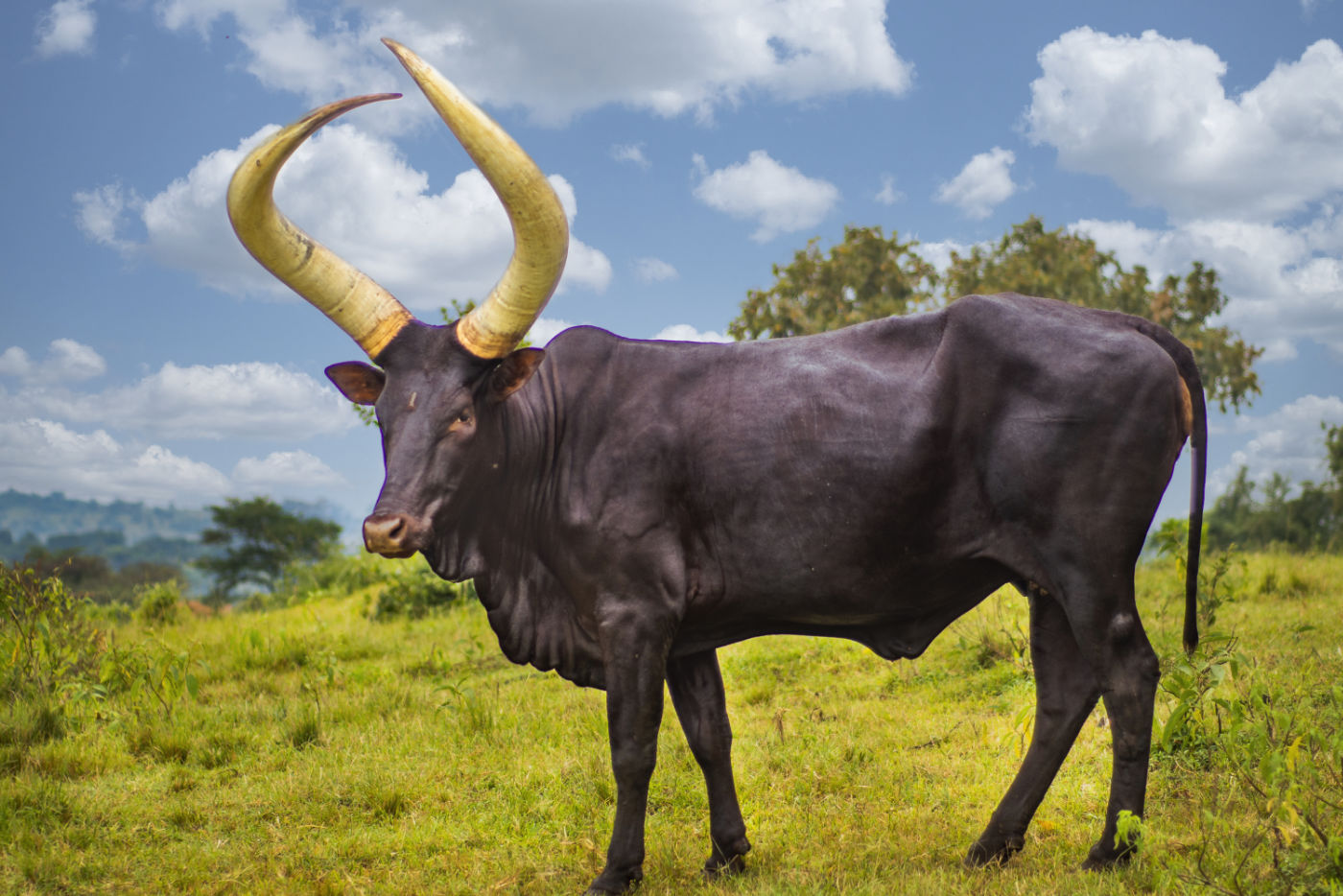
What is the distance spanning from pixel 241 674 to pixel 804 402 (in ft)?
20.2

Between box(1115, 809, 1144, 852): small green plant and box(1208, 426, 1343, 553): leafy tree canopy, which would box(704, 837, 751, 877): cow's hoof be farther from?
box(1208, 426, 1343, 553): leafy tree canopy

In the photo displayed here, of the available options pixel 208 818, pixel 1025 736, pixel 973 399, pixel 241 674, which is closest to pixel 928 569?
pixel 973 399

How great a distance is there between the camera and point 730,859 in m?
4.39

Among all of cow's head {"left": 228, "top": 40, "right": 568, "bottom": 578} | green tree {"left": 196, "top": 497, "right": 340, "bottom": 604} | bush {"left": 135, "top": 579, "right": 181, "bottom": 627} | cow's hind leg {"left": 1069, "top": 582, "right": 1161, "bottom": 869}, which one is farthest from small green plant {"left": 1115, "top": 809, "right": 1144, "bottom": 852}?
green tree {"left": 196, "top": 497, "right": 340, "bottom": 604}

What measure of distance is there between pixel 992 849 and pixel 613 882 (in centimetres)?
158

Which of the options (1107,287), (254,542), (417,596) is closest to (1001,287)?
(1107,287)

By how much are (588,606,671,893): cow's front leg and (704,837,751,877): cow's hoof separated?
440 millimetres

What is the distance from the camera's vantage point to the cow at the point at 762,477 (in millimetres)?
3836

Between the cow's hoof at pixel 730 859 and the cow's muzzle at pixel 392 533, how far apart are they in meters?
1.87

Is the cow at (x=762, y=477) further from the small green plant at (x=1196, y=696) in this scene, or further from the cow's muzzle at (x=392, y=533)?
the small green plant at (x=1196, y=696)

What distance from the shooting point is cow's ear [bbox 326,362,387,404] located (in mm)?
4262

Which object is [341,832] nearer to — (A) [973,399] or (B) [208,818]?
(B) [208,818]

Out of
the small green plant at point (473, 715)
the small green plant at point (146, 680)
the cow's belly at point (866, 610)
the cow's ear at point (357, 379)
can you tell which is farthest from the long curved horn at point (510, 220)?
the small green plant at point (146, 680)

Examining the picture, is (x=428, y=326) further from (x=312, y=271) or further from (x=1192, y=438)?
(x=1192, y=438)
